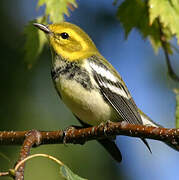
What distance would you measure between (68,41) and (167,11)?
1179mm

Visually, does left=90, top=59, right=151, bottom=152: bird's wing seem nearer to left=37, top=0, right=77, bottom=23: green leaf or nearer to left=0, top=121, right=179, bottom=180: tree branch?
left=37, top=0, right=77, bottom=23: green leaf

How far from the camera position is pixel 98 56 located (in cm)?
376

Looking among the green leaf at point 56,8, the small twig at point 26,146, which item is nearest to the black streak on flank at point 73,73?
the green leaf at point 56,8

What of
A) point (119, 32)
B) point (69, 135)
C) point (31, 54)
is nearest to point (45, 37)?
point (31, 54)

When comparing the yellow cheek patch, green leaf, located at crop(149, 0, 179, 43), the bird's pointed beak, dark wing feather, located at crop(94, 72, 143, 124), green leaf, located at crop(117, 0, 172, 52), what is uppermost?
green leaf, located at crop(149, 0, 179, 43)

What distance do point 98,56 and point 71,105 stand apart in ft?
2.04

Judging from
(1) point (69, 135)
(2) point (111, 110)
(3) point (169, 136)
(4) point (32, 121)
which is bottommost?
(4) point (32, 121)

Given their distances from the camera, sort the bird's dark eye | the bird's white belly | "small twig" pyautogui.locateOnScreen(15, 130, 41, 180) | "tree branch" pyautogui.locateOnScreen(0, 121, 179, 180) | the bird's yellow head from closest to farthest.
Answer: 1. "small twig" pyautogui.locateOnScreen(15, 130, 41, 180)
2. "tree branch" pyautogui.locateOnScreen(0, 121, 179, 180)
3. the bird's white belly
4. the bird's yellow head
5. the bird's dark eye

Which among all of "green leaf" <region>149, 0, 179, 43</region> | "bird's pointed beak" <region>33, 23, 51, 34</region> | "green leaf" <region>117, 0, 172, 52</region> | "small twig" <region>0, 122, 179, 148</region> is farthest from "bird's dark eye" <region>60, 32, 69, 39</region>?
"small twig" <region>0, 122, 179, 148</region>

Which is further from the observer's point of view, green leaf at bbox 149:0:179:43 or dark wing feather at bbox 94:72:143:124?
dark wing feather at bbox 94:72:143:124

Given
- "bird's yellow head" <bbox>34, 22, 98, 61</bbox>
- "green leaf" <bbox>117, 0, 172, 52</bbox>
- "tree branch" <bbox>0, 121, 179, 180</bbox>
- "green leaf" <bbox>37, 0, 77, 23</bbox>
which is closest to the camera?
"tree branch" <bbox>0, 121, 179, 180</bbox>

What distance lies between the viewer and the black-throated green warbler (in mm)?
3326

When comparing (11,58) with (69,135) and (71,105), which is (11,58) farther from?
(69,135)

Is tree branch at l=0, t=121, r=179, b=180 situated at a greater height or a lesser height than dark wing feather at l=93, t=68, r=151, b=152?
greater
